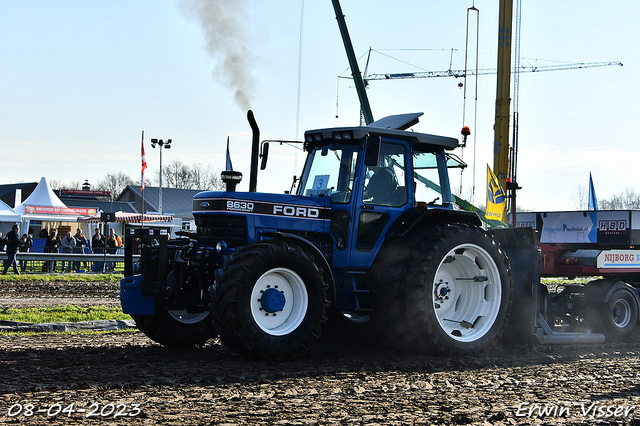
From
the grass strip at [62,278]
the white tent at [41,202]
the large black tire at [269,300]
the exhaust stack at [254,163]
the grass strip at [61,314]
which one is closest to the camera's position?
the large black tire at [269,300]

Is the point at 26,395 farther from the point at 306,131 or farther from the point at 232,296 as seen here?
the point at 306,131

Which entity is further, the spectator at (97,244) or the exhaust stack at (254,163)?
the spectator at (97,244)

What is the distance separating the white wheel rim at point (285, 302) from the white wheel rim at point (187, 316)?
1.57 meters

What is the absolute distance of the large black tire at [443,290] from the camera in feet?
24.3

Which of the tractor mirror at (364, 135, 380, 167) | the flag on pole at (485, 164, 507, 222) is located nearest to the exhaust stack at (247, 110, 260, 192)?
the tractor mirror at (364, 135, 380, 167)

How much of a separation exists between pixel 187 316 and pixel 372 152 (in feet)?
9.97

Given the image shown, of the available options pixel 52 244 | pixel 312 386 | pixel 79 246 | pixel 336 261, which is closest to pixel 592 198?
pixel 336 261

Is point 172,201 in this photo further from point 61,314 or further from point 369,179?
point 369,179

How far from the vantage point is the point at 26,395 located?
201 inches

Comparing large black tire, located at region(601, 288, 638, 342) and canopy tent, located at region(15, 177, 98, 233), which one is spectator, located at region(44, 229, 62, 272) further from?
large black tire, located at region(601, 288, 638, 342)

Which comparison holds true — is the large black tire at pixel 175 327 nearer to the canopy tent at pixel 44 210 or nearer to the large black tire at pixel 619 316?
the large black tire at pixel 619 316

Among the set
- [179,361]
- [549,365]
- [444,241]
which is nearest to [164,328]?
[179,361]

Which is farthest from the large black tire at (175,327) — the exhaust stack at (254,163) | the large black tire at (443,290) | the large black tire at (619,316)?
the large black tire at (619,316)

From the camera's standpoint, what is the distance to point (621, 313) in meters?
10.4
